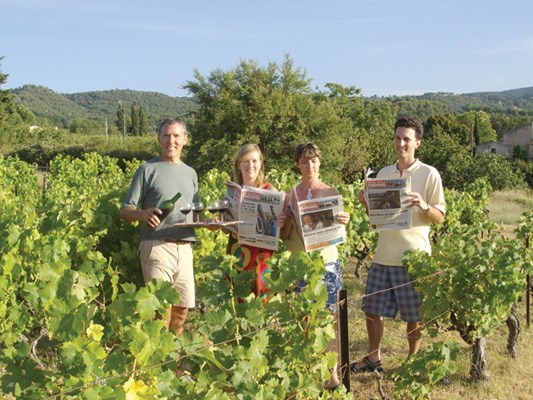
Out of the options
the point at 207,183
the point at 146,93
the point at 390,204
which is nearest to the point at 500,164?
the point at 207,183

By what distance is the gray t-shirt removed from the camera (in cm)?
362

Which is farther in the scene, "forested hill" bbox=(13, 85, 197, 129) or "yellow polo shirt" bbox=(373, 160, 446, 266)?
"forested hill" bbox=(13, 85, 197, 129)

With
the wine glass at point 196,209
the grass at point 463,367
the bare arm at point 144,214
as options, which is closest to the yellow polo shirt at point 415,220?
the grass at point 463,367

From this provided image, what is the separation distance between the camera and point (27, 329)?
13.8 ft

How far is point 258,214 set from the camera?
3.40 metres

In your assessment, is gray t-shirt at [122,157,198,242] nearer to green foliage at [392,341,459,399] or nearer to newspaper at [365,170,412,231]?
newspaper at [365,170,412,231]

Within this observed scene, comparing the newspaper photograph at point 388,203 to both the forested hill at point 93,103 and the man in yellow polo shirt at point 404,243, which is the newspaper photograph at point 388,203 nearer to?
the man in yellow polo shirt at point 404,243

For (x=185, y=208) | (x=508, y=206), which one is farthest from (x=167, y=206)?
(x=508, y=206)

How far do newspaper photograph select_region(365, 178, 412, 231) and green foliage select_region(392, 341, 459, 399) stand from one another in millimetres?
783

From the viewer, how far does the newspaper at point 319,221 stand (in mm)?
3312

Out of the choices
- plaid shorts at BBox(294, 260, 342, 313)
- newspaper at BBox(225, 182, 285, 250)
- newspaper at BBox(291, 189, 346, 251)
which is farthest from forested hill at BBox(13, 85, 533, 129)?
newspaper at BBox(291, 189, 346, 251)

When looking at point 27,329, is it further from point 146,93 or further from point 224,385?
point 146,93

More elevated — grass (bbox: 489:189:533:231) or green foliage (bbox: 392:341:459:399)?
green foliage (bbox: 392:341:459:399)

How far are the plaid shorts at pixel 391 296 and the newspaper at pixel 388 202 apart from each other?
1.74ft
